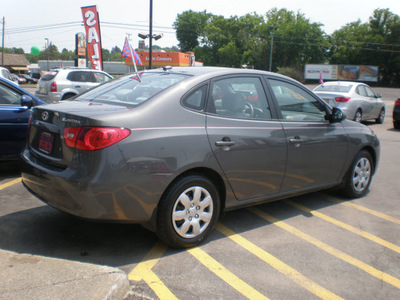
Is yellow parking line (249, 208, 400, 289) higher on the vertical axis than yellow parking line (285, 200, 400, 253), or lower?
higher

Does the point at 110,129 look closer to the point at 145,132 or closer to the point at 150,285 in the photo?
the point at 145,132

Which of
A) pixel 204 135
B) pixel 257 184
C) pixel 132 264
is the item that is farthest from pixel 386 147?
pixel 132 264

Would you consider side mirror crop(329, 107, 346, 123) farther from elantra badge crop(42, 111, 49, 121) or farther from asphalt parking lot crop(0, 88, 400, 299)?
elantra badge crop(42, 111, 49, 121)

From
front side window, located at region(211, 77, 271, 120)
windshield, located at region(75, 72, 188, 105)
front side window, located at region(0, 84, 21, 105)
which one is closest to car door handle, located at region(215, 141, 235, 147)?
front side window, located at region(211, 77, 271, 120)

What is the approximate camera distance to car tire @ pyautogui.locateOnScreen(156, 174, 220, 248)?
3338 millimetres

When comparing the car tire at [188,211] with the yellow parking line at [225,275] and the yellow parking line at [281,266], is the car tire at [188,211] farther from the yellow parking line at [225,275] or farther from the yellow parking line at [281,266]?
the yellow parking line at [281,266]

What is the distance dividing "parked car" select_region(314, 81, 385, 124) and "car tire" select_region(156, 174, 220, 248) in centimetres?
1028

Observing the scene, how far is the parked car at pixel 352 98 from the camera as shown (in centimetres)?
1305

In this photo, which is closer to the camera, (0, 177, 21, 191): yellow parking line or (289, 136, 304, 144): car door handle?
(289, 136, 304, 144): car door handle

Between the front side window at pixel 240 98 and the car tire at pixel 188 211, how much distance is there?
75 cm

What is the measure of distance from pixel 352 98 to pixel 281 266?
36.2 ft

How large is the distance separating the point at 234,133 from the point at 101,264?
5.39 ft

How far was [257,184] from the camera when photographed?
158 inches

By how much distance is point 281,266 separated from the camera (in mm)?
3367
